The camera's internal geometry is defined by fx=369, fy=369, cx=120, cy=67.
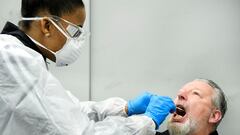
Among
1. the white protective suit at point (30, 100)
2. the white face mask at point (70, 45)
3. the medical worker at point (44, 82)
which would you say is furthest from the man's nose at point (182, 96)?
the white protective suit at point (30, 100)

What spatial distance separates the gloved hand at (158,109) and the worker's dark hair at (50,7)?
53 cm

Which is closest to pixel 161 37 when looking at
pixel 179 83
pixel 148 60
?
pixel 148 60

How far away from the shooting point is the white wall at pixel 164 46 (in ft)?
7.95

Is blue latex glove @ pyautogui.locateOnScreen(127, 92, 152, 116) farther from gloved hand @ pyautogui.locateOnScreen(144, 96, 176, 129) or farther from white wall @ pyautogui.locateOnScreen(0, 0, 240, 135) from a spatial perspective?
white wall @ pyautogui.locateOnScreen(0, 0, 240, 135)

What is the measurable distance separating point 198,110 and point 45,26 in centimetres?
108

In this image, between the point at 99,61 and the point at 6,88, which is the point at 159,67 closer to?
the point at 99,61

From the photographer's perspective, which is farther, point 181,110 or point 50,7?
point 181,110

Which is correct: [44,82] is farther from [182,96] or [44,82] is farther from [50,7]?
[182,96]

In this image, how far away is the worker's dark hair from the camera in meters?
1.42

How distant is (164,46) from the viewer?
2.46 m

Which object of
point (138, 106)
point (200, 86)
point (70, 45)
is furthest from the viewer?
point (200, 86)

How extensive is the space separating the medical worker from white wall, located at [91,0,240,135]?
895 mm

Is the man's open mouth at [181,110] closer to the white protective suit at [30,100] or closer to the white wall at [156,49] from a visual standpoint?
the white wall at [156,49]

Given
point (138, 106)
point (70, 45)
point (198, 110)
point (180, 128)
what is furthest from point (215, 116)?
point (70, 45)
